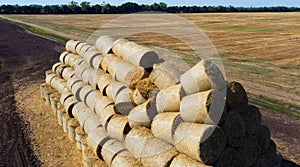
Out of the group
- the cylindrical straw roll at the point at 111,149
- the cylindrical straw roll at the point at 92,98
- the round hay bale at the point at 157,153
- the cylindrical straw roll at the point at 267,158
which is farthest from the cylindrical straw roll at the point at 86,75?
the cylindrical straw roll at the point at 267,158

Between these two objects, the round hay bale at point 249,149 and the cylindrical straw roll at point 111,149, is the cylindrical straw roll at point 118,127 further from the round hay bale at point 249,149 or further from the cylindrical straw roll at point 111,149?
the round hay bale at point 249,149

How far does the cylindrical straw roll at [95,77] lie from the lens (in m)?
10.9

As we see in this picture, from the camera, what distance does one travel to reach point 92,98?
1059 cm

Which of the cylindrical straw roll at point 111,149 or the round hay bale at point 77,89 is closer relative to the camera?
the cylindrical straw roll at point 111,149

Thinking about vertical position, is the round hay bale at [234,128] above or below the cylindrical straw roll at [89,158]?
above

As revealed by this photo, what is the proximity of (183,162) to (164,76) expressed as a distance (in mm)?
2387

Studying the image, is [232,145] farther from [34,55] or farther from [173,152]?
[34,55]

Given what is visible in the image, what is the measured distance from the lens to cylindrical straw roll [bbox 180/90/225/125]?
6645 mm

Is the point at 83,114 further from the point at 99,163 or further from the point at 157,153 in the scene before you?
the point at 157,153

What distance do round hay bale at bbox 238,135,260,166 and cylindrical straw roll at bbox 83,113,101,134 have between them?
14.3 ft

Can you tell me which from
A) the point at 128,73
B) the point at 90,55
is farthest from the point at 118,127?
the point at 90,55

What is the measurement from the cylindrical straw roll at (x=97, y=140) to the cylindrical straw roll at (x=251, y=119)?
151 inches

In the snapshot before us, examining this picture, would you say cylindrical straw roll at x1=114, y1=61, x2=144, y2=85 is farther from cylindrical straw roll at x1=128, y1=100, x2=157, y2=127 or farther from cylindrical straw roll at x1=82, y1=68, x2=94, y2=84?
cylindrical straw roll at x1=82, y1=68, x2=94, y2=84

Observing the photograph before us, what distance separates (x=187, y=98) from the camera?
23.4ft
